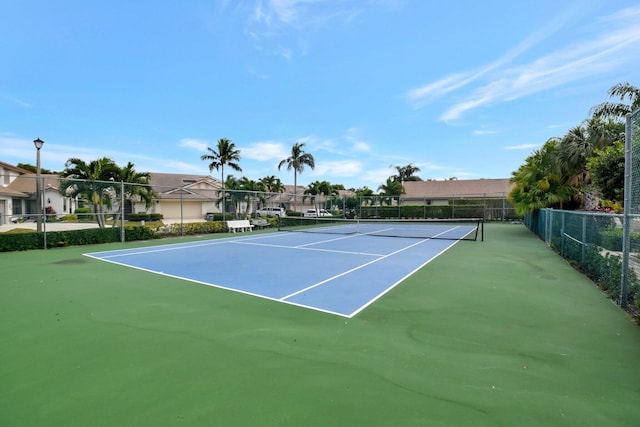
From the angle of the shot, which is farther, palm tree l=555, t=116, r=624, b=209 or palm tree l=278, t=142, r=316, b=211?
palm tree l=278, t=142, r=316, b=211

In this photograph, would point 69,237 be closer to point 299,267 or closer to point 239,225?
point 239,225

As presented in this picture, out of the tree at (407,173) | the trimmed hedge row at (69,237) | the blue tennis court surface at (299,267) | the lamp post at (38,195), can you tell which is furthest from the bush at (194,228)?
the tree at (407,173)

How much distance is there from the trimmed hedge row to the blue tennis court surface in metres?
3.00

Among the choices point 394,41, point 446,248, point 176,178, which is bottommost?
point 446,248

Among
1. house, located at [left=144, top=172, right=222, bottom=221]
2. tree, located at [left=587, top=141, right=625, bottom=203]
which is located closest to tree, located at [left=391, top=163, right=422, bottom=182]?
house, located at [left=144, top=172, right=222, bottom=221]

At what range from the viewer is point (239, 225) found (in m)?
20.2

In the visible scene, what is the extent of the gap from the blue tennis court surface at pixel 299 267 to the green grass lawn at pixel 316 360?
1.77 ft

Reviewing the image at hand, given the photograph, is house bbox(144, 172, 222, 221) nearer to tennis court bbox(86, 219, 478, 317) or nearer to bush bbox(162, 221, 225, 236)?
bush bbox(162, 221, 225, 236)

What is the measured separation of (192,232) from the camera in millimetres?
18453

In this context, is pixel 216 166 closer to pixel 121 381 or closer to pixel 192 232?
pixel 192 232

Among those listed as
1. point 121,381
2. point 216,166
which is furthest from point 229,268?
point 216,166

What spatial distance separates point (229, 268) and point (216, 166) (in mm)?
34551

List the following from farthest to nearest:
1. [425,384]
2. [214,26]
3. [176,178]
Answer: [176,178], [214,26], [425,384]

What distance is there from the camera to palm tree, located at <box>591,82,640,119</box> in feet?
54.6
